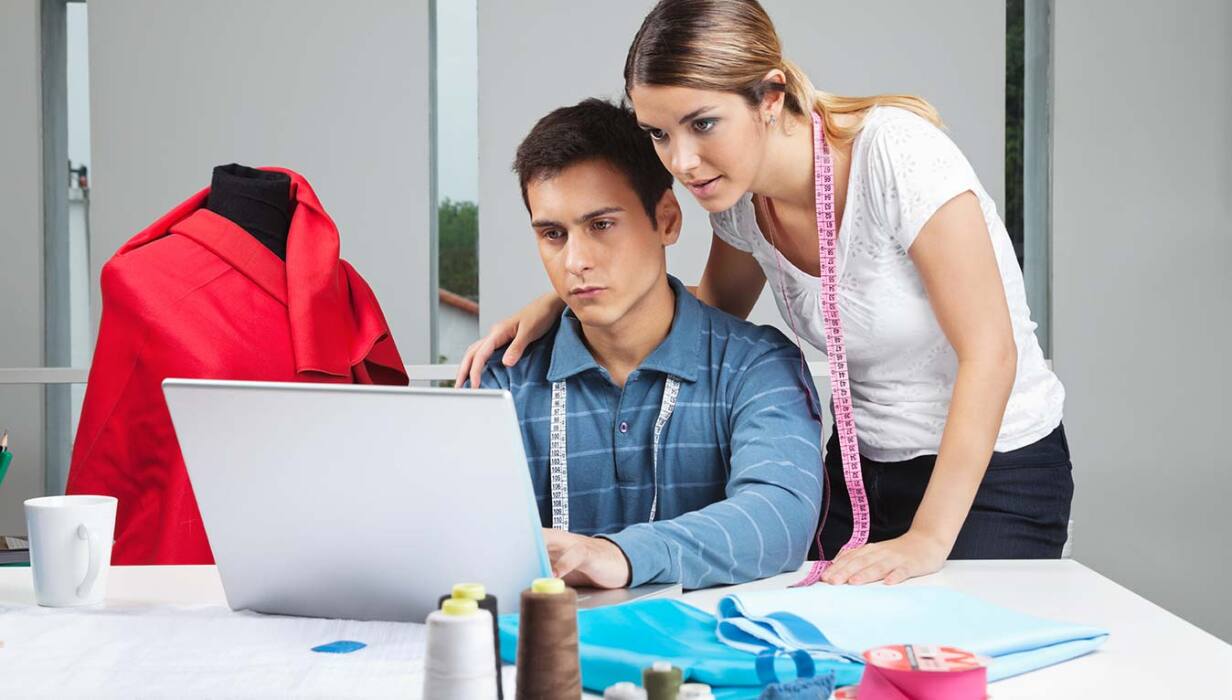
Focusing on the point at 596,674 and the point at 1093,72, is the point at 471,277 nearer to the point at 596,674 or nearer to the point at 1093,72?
the point at 1093,72

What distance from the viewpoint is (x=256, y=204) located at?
1.86 metres

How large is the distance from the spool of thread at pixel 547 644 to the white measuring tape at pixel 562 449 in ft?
2.74

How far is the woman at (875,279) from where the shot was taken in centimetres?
148

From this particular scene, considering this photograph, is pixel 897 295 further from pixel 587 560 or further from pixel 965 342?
pixel 587 560

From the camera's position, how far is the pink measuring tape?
1.62m

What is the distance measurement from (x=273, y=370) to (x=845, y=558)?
Result: 92 cm

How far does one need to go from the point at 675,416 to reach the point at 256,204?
0.76 metres

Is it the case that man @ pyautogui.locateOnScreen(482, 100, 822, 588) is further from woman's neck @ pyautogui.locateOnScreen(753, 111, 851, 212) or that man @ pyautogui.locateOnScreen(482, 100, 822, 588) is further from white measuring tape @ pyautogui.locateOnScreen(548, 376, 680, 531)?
woman's neck @ pyautogui.locateOnScreen(753, 111, 851, 212)

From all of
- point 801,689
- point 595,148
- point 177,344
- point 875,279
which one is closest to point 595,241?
point 595,148

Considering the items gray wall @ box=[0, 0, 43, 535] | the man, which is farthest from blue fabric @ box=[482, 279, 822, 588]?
gray wall @ box=[0, 0, 43, 535]

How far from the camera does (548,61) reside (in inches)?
137

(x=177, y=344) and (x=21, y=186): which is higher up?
(x=21, y=186)

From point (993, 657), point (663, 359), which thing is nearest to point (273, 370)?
point (663, 359)

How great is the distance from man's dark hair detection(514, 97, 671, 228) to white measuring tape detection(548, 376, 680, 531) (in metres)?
0.26
